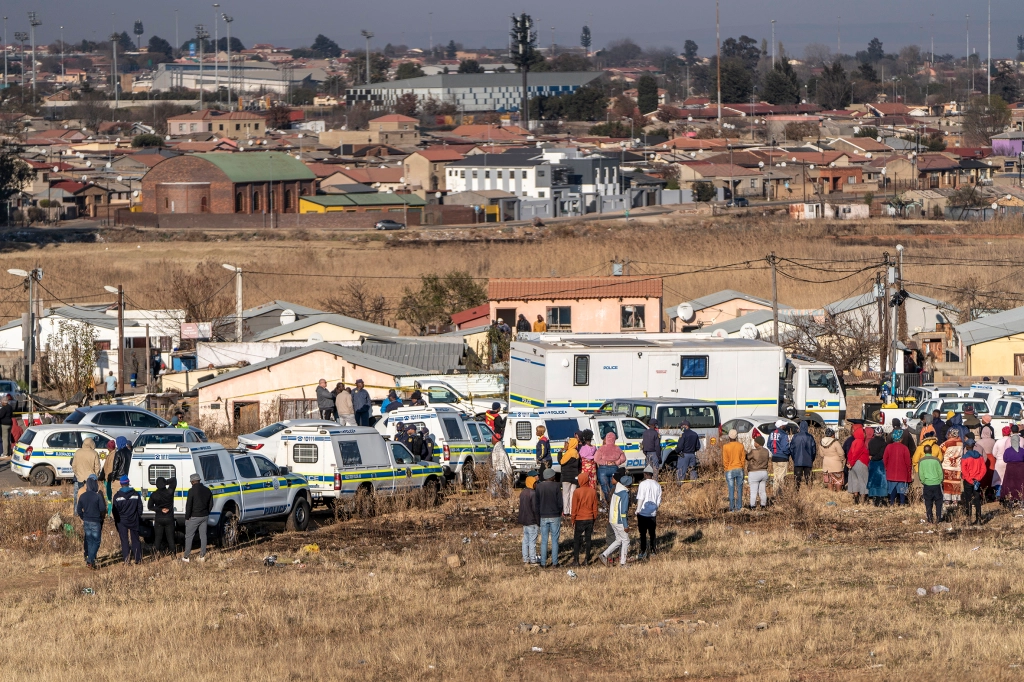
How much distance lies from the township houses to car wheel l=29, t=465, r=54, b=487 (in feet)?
67.1

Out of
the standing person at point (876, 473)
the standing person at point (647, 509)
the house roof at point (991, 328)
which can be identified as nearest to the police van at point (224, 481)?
the standing person at point (647, 509)

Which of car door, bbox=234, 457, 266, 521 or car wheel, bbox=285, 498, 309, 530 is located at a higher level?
car door, bbox=234, 457, 266, 521

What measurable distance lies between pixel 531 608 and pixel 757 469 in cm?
652

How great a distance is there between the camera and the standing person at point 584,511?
53.9 ft

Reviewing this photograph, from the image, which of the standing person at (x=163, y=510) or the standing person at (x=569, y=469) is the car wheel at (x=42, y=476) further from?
the standing person at (x=569, y=469)

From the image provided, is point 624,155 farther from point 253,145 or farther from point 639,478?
point 639,478

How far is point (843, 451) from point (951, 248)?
176 ft

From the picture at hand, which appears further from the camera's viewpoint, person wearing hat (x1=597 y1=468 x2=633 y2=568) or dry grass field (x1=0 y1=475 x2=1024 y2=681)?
person wearing hat (x1=597 y1=468 x2=633 y2=568)

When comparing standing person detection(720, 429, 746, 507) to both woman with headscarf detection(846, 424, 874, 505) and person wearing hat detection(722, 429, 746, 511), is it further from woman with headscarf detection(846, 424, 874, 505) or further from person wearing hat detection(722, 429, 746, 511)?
woman with headscarf detection(846, 424, 874, 505)

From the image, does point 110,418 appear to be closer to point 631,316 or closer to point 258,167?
point 631,316

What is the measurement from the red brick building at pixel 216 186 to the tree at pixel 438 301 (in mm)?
53980

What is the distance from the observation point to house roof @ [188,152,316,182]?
340ft

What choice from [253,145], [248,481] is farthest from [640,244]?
[253,145]

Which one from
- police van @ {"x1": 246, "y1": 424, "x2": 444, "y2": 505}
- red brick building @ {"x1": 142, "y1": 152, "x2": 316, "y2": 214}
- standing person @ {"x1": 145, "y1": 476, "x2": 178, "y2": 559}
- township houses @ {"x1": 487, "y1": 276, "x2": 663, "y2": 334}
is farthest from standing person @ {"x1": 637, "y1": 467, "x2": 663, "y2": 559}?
red brick building @ {"x1": 142, "y1": 152, "x2": 316, "y2": 214}
